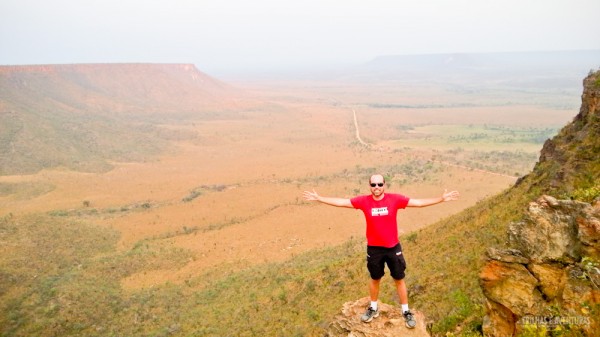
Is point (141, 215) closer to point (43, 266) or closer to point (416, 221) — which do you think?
point (43, 266)

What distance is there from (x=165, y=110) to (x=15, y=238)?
205 ft

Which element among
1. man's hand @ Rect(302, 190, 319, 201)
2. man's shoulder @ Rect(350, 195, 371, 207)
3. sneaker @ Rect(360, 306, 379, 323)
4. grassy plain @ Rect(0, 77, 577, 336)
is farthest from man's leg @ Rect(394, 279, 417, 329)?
man's hand @ Rect(302, 190, 319, 201)

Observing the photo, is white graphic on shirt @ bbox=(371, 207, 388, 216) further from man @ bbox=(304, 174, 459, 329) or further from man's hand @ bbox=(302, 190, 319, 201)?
man's hand @ bbox=(302, 190, 319, 201)

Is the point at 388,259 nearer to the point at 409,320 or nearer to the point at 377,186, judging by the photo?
the point at 409,320

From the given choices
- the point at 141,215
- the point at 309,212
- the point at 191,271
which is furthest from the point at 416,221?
the point at 141,215

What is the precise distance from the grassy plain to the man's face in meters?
2.81

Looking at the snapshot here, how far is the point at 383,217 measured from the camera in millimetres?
5688

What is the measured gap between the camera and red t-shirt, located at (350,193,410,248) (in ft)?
18.6

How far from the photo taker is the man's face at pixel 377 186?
5.58m

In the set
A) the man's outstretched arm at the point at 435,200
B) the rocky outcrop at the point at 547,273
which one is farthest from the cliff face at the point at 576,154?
the man's outstretched arm at the point at 435,200

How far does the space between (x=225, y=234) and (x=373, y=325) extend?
20.8 meters

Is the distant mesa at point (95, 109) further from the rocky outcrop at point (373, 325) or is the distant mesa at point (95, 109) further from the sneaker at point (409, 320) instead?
the sneaker at point (409, 320)

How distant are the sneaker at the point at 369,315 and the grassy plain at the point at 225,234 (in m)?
1.56

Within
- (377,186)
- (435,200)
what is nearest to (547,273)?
(435,200)
